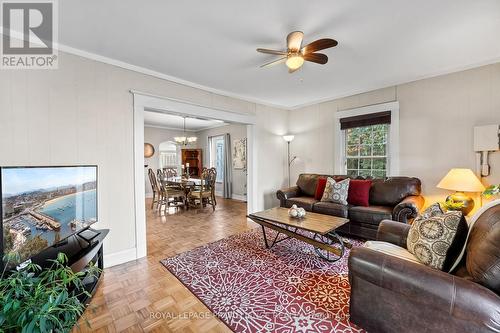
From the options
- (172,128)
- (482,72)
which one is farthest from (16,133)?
(172,128)

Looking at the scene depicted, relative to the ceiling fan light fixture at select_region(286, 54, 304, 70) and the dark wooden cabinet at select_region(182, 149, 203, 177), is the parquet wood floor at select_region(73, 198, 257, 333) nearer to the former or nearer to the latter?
the ceiling fan light fixture at select_region(286, 54, 304, 70)

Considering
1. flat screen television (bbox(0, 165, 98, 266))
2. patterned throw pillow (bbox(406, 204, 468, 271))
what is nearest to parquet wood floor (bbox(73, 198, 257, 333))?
flat screen television (bbox(0, 165, 98, 266))

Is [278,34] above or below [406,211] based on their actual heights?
above

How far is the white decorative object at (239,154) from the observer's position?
265 inches

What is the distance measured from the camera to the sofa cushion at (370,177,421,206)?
328 centimetres

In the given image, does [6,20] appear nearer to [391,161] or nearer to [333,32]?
[333,32]

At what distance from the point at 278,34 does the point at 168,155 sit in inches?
270

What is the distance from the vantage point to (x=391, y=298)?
54.3 inches

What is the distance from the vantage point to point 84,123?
8.02ft

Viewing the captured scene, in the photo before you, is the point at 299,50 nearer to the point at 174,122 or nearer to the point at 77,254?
the point at 77,254

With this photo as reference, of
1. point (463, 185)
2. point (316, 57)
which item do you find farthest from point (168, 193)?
point (463, 185)

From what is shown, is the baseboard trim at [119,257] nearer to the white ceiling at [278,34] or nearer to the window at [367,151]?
the white ceiling at [278,34]

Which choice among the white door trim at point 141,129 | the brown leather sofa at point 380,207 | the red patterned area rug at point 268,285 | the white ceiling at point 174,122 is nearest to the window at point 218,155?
the white ceiling at point 174,122

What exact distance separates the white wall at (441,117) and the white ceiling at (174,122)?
440 centimetres
